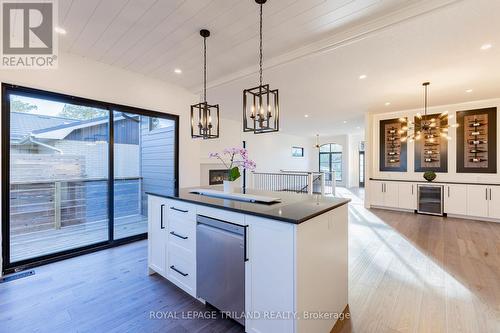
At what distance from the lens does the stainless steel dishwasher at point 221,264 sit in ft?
5.75

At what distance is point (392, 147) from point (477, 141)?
1748mm

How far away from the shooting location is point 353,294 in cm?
233

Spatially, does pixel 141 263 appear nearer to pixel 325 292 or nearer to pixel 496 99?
pixel 325 292

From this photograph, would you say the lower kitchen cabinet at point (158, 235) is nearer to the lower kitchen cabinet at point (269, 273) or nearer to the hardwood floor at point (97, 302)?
the hardwood floor at point (97, 302)

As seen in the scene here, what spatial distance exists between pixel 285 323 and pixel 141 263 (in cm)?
232

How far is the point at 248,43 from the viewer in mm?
2902

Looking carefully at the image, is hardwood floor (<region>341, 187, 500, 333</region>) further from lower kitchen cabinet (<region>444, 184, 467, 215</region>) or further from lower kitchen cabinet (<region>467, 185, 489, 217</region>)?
lower kitchen cabinet (<region>444, 184, 467, 215</region>)

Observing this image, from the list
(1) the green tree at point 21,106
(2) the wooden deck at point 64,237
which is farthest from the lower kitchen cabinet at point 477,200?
(1) the green tree at point 21,106

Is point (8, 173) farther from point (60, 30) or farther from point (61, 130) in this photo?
point (60, 30)

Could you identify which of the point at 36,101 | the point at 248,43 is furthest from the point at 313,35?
the point at 36,101

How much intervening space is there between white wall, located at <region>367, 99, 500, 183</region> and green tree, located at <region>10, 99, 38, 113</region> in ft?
24.0

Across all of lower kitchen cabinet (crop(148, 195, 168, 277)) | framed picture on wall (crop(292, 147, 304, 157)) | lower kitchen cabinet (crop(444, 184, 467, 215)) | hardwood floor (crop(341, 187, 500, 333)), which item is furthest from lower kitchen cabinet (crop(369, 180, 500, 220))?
lower kitchen cabinet (crop(148, 195, 168, 277))

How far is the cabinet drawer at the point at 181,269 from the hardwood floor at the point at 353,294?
14 centimetres

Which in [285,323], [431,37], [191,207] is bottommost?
[285,323]
